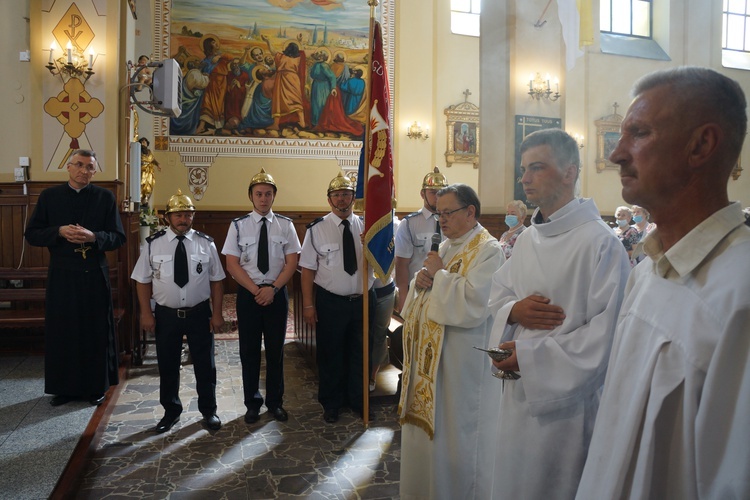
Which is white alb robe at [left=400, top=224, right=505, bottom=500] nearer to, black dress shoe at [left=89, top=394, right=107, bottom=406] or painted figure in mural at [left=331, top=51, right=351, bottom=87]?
black dress shoe at [left=89, top=394, right=107, bottom=406]

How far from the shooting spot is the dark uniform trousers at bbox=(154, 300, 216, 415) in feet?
13.7

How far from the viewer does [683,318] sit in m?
1.08

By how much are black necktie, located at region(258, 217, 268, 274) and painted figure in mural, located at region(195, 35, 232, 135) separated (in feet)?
25.5

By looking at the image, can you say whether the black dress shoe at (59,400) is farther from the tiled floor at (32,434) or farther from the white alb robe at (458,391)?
the white alb robe at (458,391)

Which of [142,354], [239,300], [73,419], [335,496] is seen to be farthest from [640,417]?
[142,354]

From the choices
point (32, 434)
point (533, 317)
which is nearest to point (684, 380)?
point (533, 317)

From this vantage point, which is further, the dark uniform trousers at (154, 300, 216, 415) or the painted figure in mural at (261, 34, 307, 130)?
the painted figure in mural at (261, 34, 307, 130)

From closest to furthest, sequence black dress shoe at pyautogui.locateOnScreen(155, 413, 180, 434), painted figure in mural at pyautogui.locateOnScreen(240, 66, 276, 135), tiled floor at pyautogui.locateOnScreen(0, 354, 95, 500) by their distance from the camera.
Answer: tiled floor at pyautogui.locateOnScreen(0, 354, 95, 500)
black dress shoe at pyautogui.locateOnScreen(155, 413, 180, 434)
painted figure in mural at pyautogui.locateOnScreen(240, 66, 276, 135)

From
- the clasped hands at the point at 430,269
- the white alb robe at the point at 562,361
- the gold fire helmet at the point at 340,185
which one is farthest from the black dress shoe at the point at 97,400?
the white alb robe at the point at 562,361

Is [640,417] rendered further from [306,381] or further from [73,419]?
[306,381]

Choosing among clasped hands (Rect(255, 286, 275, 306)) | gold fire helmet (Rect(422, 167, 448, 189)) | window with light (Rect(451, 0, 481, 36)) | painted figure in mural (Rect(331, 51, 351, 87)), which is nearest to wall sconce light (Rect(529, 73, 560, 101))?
gold fire helmet (Rect(422, 167, 448, 189))

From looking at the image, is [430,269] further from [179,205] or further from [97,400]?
[97,400]

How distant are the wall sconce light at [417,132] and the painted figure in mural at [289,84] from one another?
2.44 metres

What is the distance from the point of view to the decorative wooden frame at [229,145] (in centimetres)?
1112
